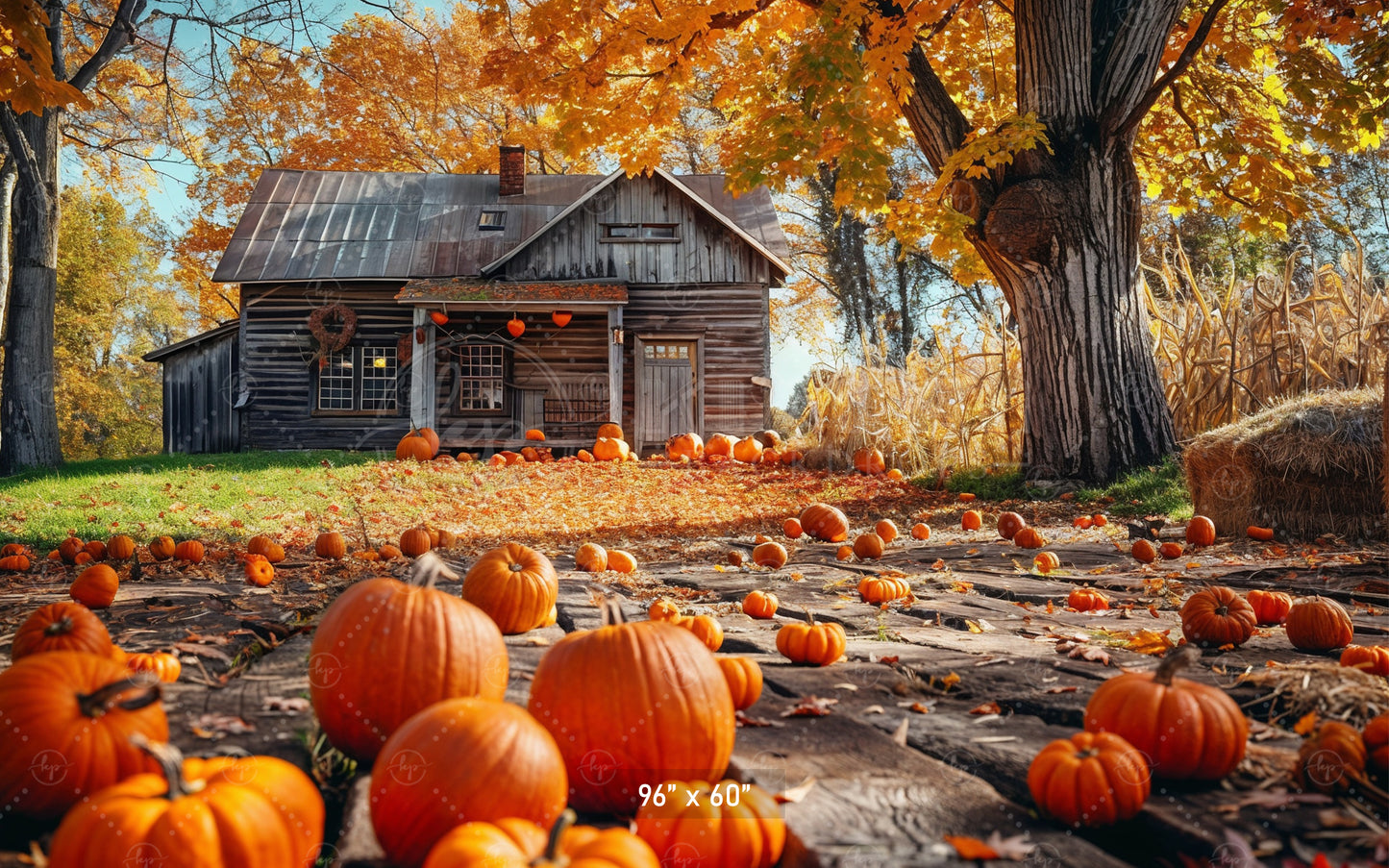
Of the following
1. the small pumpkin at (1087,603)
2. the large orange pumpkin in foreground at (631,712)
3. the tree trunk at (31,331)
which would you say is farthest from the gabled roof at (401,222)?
the large orange pumpkin in foreground at (631,712)

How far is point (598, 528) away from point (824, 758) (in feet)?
20.6

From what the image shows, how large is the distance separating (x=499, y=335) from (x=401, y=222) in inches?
147

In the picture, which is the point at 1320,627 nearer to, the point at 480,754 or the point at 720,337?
the point at 480,754

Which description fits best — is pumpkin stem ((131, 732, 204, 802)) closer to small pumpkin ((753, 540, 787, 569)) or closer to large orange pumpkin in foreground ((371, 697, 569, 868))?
large orange pumpkin in foreground ((371, 697, 569, 868))

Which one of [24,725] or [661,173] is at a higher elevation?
[661,173]

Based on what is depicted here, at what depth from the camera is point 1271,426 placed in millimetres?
6055

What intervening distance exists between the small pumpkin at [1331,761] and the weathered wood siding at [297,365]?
17393 mm

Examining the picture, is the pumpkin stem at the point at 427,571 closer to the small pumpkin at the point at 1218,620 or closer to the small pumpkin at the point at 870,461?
the small pumpkin at the point at 1218,620

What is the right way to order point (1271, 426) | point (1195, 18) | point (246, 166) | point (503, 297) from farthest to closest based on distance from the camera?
1. point (246, 166)
2. point (503, 297)
3. point (1195, 18)
4. point (1271, 426)

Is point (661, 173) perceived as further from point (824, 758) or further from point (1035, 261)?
point (824, 758)

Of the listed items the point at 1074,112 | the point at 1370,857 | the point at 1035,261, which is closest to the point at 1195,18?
the point at 1074,112

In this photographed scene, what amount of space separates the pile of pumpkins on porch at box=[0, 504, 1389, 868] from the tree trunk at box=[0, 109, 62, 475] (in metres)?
13.8

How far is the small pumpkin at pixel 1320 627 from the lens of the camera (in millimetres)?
2814

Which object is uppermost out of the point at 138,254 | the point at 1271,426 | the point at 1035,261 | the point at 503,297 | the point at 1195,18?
the point at 138,254
